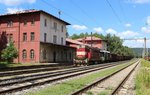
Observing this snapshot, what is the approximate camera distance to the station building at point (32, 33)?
164 ft

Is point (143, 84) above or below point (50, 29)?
below

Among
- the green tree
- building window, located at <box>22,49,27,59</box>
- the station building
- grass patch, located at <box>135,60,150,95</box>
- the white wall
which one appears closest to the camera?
grass patch, located at <box>135,60,150,95</box>

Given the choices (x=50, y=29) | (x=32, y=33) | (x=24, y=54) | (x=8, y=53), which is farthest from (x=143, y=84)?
(x=50, y=29)

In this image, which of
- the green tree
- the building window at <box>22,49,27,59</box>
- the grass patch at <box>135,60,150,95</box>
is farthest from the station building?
the grass patch at <box>135,60,150,95</box>

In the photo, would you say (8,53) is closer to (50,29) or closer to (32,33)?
(32,33)

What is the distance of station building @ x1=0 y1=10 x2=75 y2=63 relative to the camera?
1962 inches

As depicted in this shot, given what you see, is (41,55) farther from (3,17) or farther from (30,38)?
(3,17)

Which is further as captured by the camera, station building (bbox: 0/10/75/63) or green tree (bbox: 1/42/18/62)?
station building (bbox: 0/10/75/63)

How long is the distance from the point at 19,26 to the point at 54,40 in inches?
300

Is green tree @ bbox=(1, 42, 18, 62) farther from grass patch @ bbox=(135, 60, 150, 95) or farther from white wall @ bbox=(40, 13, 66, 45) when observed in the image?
grass patch @ bbox=(135, 60, 150, 95)

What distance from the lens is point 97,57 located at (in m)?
56.6

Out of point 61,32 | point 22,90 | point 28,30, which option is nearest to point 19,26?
point 28,30

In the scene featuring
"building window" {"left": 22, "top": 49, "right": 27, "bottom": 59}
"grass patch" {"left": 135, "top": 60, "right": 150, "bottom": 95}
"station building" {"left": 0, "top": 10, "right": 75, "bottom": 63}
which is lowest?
"grass patch" {"left": 135, "top": 60, "right": 150, "bottom": 95}

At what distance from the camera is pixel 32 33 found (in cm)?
5097
